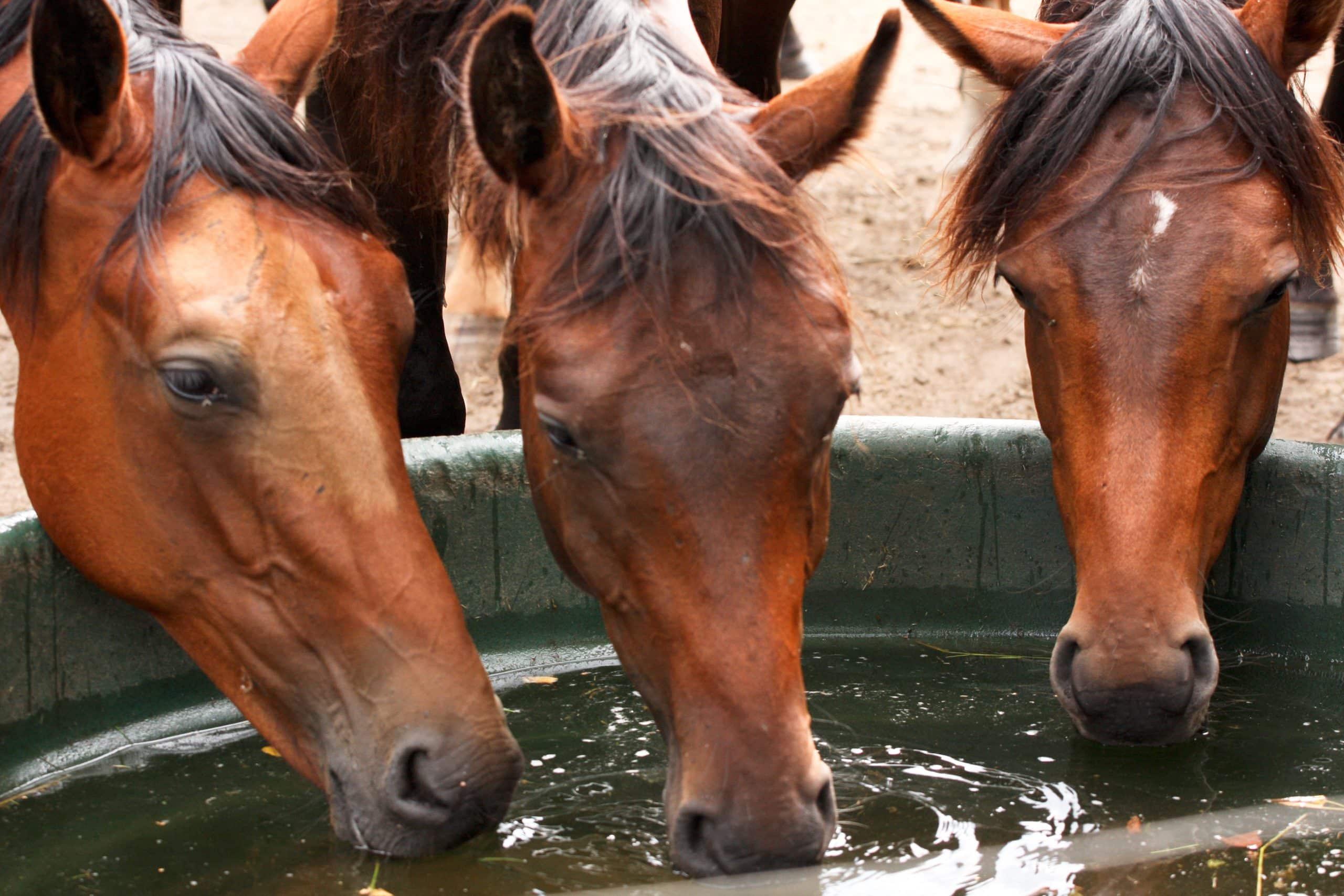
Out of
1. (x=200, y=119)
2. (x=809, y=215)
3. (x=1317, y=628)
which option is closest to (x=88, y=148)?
(x=200, y=119)

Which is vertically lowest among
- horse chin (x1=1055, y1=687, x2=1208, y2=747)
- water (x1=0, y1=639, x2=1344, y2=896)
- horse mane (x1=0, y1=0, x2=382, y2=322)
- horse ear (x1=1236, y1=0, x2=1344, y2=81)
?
water (x1=0, y1=639, x2=1344, y2=896)

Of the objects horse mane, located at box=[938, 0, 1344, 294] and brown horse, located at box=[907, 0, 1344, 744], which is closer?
brown horse, located at box=[907, 0, 1344, 744]

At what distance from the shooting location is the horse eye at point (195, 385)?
7.48 ft

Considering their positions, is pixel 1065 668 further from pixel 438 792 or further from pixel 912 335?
pixel 912 335

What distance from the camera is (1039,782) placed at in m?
2.86

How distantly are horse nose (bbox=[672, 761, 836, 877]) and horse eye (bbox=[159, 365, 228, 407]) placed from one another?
0.93 metres

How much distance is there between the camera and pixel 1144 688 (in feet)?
8.61

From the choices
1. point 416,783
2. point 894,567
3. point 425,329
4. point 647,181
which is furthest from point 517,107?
point 894,567

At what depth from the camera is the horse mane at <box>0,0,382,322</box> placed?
2.37 metres

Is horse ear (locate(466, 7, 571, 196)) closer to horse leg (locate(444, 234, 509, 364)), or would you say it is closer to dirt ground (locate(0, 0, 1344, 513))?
dirt ground (locate(0, 0, 1344, 513))

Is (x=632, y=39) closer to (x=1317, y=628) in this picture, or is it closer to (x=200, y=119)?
(x=200, y=119)

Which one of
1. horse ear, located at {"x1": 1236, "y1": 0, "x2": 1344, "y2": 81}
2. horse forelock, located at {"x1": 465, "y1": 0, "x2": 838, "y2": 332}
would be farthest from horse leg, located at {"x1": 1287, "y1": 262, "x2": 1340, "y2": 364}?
horse forelock, located at {"x1": 465, "y1": 0, "x2": 838, "y2": 332}

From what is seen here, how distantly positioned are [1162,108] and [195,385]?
191cm

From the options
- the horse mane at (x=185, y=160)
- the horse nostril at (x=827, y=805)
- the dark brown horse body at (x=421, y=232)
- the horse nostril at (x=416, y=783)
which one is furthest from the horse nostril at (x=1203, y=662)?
the horse mane at (x=185, y=160)
